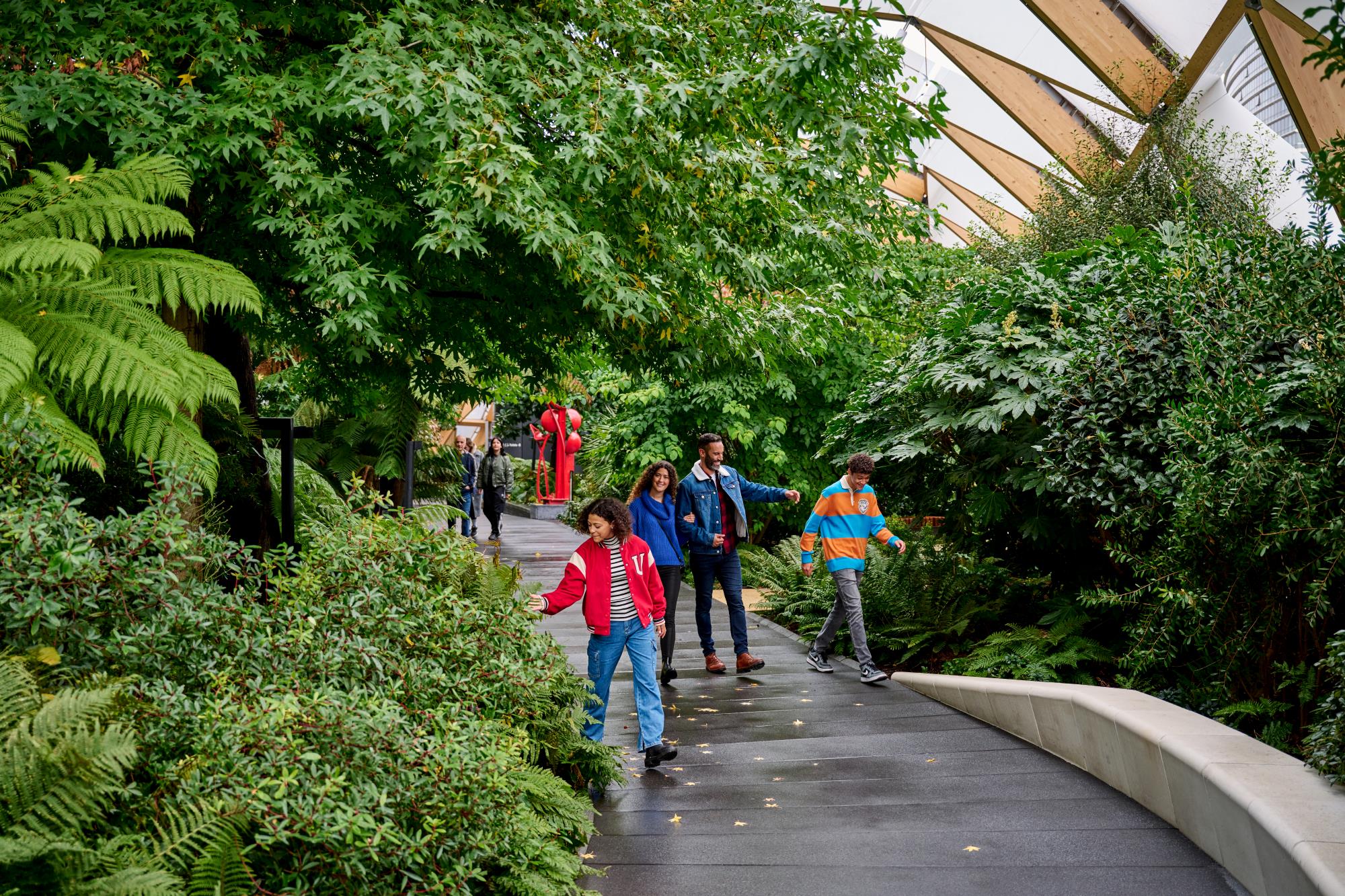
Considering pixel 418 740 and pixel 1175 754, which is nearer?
pixel 418 740

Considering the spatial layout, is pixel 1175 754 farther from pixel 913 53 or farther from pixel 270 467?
pixel 913 53

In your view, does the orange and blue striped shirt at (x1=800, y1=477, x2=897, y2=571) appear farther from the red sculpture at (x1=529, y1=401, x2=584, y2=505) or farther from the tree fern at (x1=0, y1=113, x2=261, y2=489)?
the red sculpture at (x1=529, y1=401, x2=584, y2=505)

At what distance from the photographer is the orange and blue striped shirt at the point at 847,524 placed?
908 centimetres

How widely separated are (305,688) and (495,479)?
56.4 feet

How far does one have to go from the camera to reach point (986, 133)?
75.1 feet

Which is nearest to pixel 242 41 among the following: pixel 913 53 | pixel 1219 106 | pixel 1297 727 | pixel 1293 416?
pixel 1293 416

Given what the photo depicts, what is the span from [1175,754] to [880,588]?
5.26 meters

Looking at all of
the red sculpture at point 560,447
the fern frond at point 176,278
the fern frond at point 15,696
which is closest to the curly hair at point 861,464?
the fern frond at point 176,278

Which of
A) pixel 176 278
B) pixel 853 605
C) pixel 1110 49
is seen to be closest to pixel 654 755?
pixel 853 605

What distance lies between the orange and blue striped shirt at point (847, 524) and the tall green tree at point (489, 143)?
1.90 meters

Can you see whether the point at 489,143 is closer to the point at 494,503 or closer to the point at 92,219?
the point at 92,219

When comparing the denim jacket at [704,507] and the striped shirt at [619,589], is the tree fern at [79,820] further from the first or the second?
the denim jacket at [704,507]

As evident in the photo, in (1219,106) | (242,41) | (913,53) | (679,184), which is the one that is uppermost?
(913,53)

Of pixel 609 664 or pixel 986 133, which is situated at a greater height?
pixel 986 133
